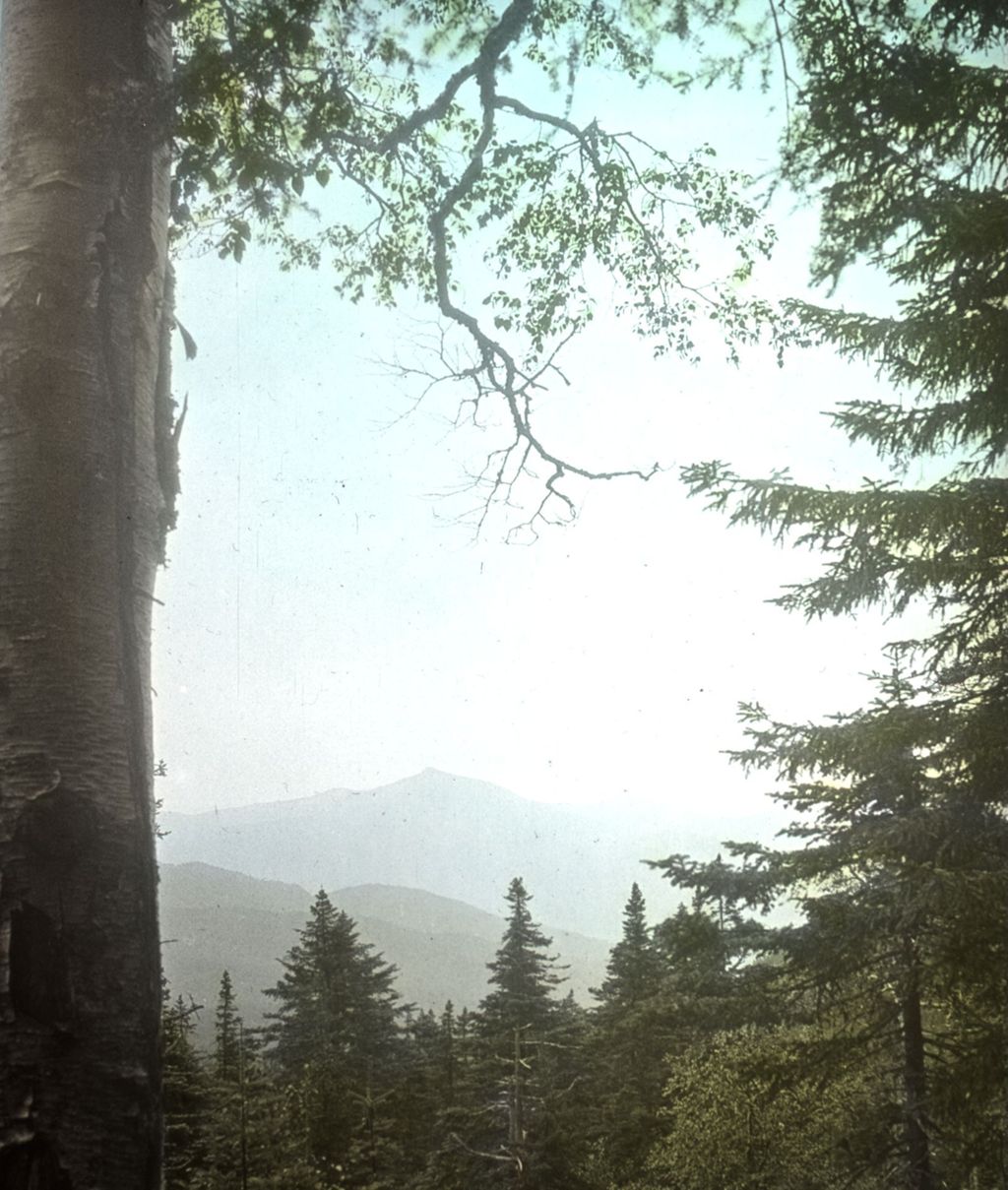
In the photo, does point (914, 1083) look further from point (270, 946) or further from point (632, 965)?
point (270, 946)

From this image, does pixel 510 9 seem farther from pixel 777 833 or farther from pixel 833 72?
pixel 777 833

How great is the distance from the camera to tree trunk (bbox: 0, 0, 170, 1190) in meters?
1.22

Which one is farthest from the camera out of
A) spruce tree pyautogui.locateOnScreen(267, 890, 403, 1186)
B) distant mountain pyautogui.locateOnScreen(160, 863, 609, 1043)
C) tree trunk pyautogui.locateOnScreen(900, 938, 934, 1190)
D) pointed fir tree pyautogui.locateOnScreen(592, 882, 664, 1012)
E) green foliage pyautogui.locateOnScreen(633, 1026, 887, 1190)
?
distant mountain pyautogui.locateOnScreen(160, 863, 609, 1043)

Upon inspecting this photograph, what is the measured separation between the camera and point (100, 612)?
1.43m

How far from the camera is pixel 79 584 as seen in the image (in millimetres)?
1406

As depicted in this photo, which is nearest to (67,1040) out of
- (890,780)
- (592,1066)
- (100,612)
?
(100,612)

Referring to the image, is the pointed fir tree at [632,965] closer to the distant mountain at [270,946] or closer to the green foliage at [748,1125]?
the green foliage at [748,1125]

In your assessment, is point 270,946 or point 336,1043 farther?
point 270,946

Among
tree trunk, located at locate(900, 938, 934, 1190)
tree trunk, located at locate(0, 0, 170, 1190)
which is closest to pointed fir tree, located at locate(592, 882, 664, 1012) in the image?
tree trunk, located at locate(900, 938, 934, 1190)

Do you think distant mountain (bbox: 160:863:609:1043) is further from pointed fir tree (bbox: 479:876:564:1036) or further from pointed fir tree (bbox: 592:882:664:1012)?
pointed fir tree (bbox: 479:876:564:1036)

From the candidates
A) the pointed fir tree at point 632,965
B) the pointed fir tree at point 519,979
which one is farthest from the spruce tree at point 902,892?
the pointed fir tree at point 632,965

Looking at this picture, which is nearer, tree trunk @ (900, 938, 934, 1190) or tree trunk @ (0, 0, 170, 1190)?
tree trunk @ (0, 0, 170, 1190)

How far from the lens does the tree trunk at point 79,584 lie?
1217mm

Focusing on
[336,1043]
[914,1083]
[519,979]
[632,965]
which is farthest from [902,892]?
[632,965]
